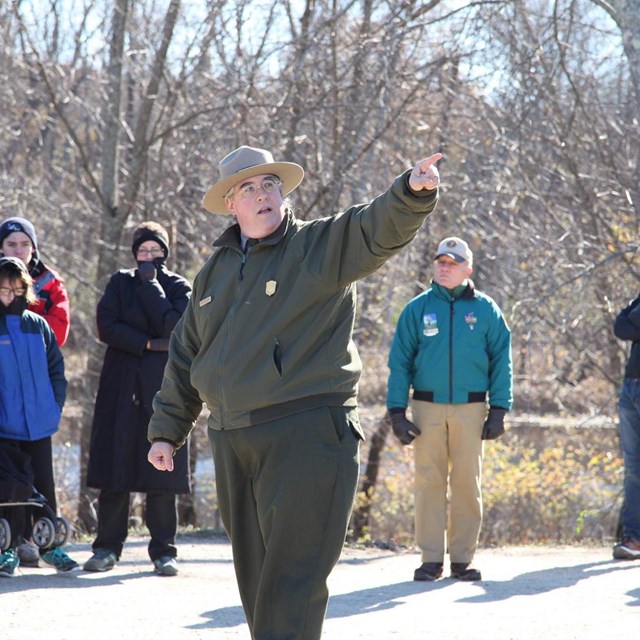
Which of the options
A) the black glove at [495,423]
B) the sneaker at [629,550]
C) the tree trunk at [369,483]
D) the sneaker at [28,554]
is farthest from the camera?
the tree trunk at [369,483]

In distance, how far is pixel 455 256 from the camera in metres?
7.10

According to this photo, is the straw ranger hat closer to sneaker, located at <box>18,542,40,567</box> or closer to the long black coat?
the long black coat

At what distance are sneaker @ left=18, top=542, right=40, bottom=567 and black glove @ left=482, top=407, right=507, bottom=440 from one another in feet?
9.64

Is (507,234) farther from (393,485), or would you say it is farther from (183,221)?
(393,485)

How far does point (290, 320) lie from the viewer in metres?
3.95

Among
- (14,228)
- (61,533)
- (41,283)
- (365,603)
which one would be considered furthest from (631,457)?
(14,228)

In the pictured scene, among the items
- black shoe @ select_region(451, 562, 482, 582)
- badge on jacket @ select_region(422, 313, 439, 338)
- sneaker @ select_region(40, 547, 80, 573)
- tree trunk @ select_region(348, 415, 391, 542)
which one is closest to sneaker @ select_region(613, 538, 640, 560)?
black shoe @ select_region(451, 562, 482, 582)

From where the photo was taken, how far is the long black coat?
22.9 feet

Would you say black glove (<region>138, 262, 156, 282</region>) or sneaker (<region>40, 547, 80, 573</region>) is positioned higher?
black glove (<region>138, 262, 156, 282</region>)

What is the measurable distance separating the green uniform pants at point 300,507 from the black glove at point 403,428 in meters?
Result: 3.07

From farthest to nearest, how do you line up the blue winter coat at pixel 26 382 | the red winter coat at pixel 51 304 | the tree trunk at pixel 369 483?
the tree trunk at pixel 369 483 < the red winter coat at pixel 51 304 < the blue winter coat at pixel 26 382

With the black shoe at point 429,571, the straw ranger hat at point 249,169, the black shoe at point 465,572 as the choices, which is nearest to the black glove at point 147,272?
the black shoe at point 429,571

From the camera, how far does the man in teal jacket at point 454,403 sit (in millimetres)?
7082

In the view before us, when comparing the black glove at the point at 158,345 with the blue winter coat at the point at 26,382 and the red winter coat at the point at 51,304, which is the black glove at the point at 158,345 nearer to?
the blue winter coat at the point at 26,382
